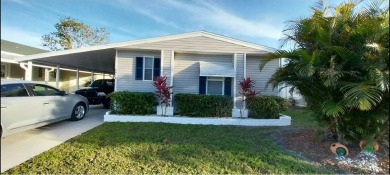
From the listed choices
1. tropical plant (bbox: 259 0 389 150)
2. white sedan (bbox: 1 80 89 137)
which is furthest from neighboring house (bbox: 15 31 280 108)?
tropical plant (bbox: 259 0 389 150)

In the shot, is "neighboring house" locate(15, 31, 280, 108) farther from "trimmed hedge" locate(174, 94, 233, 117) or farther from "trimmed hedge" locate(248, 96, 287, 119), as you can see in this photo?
"trimmed hedge" locate(174, 94, 233, 117)

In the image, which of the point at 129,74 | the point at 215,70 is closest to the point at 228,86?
the point at 215,70

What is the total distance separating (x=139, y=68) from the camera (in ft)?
31.9

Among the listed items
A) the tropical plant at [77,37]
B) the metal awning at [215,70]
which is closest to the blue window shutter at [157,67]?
the metal awning at [215,70]

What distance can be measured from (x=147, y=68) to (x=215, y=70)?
301 cm

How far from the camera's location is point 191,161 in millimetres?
4219

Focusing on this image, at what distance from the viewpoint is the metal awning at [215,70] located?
364 inches

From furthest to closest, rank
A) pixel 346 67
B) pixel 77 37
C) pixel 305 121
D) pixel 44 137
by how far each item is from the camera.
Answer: pixel 77 37 < pixel 305 121 < pixel 44 137 < pixel 346 67

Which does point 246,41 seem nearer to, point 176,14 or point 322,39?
point 176,14

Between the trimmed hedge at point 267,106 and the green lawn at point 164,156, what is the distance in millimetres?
2681

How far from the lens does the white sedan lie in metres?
2.74

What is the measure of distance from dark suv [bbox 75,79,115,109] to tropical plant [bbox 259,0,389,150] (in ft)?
30.1

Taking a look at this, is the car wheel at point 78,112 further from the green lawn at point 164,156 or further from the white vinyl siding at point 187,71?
the white vinyl siding at point 187,71

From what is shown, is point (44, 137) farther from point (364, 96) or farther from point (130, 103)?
point (364, 96)
